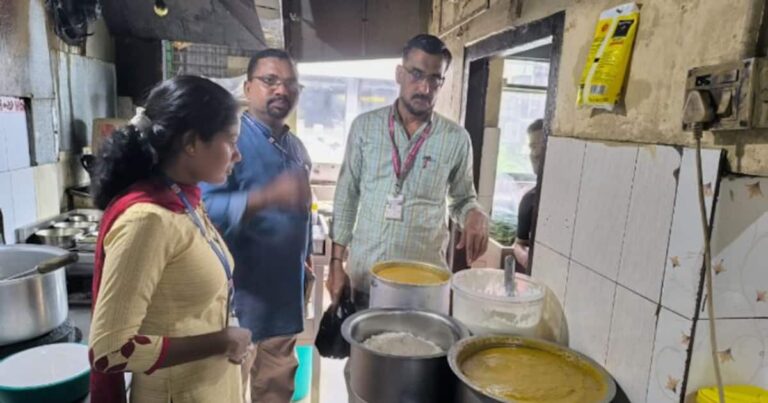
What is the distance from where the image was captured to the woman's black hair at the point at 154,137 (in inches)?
37.7

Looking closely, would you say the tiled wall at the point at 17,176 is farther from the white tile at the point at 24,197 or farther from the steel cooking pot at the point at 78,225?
the steel cooking pot at the point at 78,225

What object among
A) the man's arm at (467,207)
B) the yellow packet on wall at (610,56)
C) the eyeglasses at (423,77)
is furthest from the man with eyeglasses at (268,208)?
the yellow packet on wall at (610,56)

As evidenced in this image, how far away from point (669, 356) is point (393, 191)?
983 mm

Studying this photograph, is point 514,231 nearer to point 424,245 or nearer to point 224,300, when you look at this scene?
point 424,245

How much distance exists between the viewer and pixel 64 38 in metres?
2.68

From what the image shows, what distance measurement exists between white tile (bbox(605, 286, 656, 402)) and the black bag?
91 centimetres

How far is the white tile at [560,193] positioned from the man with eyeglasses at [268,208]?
0.93m

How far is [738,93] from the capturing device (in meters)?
0.79

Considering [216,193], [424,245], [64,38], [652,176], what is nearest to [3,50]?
[64,38]

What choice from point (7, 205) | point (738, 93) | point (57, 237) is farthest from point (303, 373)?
point (738, 93)

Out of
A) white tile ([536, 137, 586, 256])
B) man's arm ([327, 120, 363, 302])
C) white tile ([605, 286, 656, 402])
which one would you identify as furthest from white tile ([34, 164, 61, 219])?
white tile ([605, 286, 656, 402])

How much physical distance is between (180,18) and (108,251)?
10.5 feet

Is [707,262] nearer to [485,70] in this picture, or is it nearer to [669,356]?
[669,356]

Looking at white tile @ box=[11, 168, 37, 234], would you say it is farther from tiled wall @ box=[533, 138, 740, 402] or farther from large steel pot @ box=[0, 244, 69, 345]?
tiled wall @ box=[533, 138, 740, 402]
